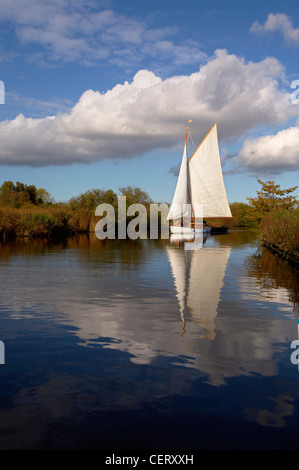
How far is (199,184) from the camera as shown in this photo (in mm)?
45906

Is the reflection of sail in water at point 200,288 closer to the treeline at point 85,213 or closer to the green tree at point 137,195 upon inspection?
the treeline at point 85,213

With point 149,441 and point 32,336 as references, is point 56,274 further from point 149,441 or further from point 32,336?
point 149,441

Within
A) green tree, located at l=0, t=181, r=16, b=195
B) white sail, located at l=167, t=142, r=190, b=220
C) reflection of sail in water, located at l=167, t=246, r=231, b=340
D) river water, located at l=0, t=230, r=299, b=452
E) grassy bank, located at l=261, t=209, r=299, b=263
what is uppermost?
green tree, located at l=0, t=181, r=16, b=195

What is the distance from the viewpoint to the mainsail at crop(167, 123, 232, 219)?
1790 inches

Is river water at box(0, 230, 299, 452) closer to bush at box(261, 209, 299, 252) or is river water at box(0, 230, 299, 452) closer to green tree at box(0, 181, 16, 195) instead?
bush at box(261, 209, 299, 252)

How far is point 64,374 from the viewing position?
4.82 meters

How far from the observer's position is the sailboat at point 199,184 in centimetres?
4503

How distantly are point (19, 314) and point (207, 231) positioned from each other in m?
43.0

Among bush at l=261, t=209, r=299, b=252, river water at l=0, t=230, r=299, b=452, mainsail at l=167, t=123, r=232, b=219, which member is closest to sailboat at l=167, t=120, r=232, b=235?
mainsail at l=167, t=123, r=232, b=219

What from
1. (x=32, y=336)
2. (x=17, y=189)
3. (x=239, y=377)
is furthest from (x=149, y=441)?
(x=17, y=189)

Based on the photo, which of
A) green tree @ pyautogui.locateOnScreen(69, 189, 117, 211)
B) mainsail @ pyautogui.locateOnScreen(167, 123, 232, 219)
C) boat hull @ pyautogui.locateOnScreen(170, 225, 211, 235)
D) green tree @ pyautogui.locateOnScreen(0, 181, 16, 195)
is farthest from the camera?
green tree @ pyautogui.locateOnScreen(0, 181, 16, 195)

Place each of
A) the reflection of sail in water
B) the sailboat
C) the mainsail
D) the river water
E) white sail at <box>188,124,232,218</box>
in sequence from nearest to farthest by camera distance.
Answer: the river water
the reflection of sail in water
the sailboat
the mainsail
white sail at <box>188,124,232,218</box>

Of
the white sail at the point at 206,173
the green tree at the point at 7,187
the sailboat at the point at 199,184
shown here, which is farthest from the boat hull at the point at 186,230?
the green tree at the point at 7,187

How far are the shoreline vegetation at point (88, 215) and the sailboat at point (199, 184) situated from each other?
636 centimetres
